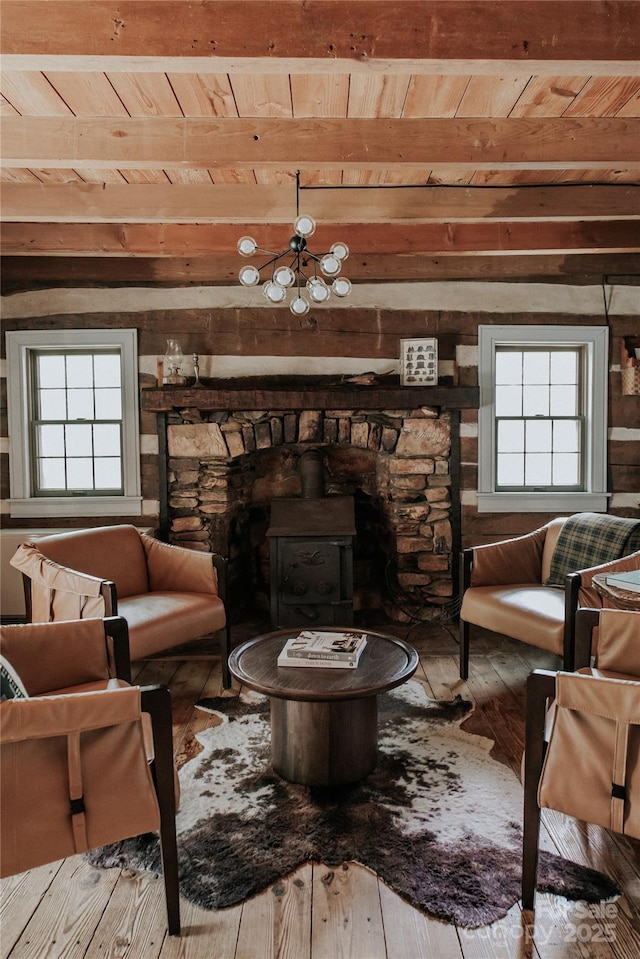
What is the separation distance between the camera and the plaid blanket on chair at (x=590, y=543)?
360 cm

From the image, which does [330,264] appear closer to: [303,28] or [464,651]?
[303,28]

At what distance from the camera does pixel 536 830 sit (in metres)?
1.93

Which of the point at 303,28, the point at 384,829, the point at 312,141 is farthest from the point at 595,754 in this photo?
the point at 312,141

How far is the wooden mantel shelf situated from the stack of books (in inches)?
82.0

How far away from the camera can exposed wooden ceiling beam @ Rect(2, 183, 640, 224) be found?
3.72 m

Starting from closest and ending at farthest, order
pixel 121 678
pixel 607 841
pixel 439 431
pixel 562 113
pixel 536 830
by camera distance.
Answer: pixel 536 830, pixel 607 841, pixel 121 678, pixel 562 113, pixel 439 431

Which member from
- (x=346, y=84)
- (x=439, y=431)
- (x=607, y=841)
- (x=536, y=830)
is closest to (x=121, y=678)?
(x=536, y=830)

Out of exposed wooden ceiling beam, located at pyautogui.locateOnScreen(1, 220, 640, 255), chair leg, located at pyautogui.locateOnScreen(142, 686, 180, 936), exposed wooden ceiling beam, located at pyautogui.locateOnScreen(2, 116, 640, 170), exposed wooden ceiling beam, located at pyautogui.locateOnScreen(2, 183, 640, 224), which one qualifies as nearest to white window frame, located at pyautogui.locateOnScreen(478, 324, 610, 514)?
exposed wooden ceiling beam, located at pyautogui.locateOnScreen(1, 220, 640, 255)

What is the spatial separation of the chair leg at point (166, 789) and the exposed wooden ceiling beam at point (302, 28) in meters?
2.09

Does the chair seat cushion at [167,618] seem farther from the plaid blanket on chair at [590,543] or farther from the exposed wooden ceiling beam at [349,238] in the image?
the exposed wooden ceiling beam at [349,238]

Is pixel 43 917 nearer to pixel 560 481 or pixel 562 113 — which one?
pixel 562 113

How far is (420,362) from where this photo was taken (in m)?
4.70

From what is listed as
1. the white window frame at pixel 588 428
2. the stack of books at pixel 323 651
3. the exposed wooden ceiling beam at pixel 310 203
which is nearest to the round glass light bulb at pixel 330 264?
the exposed wooden ceiling beam at pixel 310 203

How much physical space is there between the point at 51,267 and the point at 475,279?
318cm
